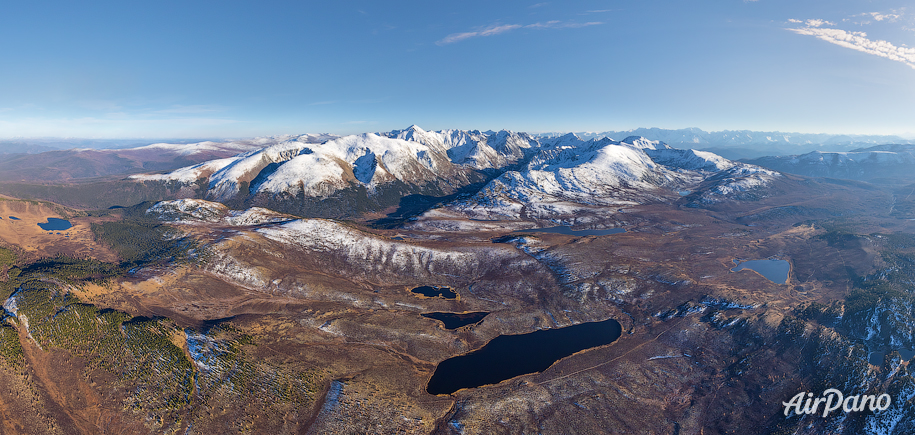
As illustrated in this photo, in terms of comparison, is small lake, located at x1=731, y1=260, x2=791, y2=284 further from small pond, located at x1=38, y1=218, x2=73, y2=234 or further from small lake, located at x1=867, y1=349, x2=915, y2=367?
small pond, located at x1=38, y1=218, x2=73, y2=234

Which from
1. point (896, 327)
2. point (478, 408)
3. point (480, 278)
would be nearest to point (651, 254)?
point (896, 327)

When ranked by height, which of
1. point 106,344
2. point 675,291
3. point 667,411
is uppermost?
point 106,344

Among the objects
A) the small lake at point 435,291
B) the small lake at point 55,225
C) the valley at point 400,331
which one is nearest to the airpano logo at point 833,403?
the valley at point 400,331

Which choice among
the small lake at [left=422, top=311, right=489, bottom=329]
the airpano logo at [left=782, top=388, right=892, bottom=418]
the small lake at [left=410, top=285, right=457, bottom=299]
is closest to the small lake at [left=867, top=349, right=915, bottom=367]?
the airpano logo at [left=782, top=388, right=892, bottom=418]

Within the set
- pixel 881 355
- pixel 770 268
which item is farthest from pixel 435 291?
pixel 770 268

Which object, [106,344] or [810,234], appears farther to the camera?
[810,234]

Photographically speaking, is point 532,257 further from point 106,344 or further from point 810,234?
point 810,234

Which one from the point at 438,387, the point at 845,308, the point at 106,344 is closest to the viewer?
the point at 106,344
